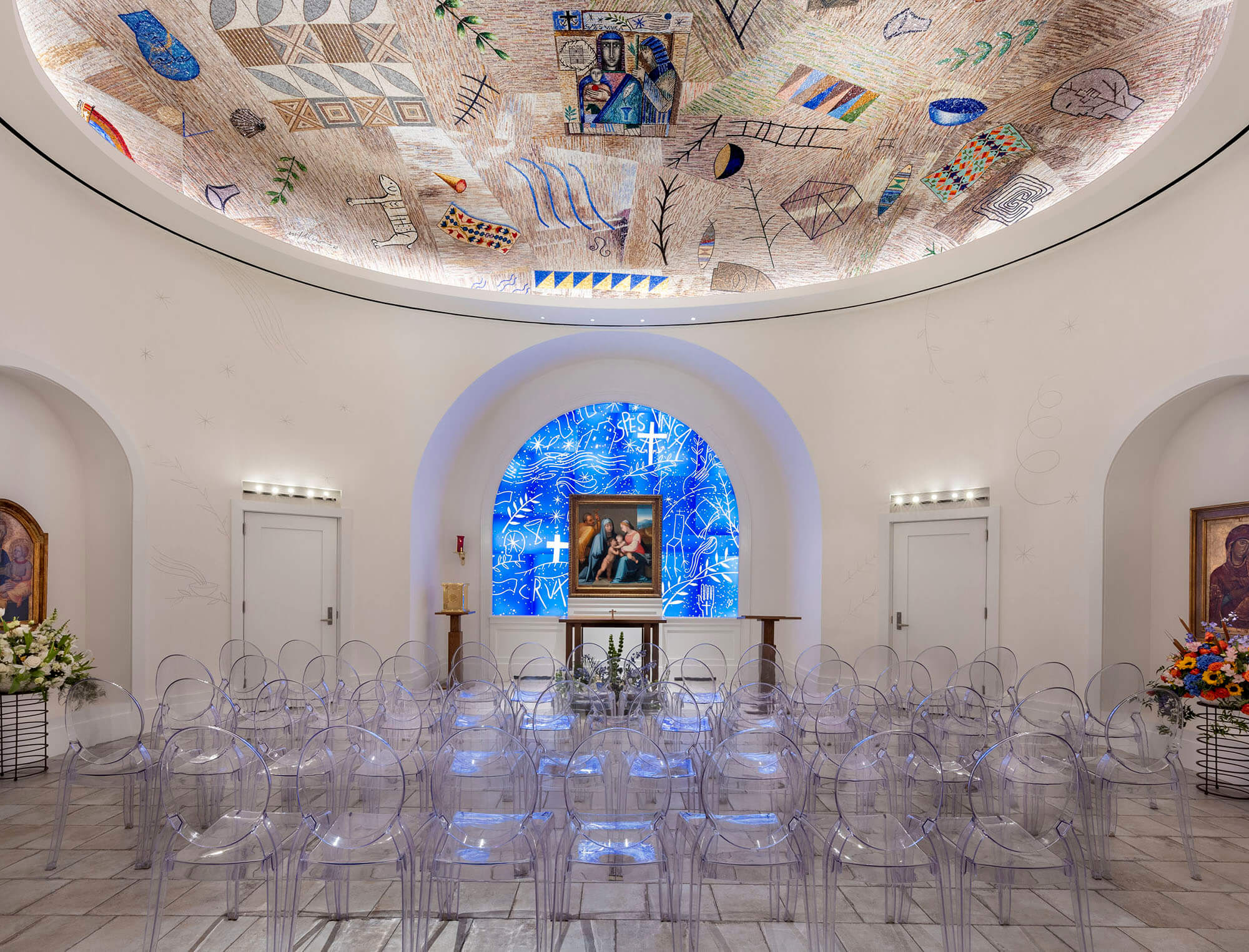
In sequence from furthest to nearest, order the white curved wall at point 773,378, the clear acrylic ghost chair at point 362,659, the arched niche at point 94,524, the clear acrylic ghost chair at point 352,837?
1. the clear acrylic ghost chair at point 362,659
2. the arched niche at point 94,524
3. the white curved wall at point 773,378
4. the clear acrylic ghost chair at point 352,837

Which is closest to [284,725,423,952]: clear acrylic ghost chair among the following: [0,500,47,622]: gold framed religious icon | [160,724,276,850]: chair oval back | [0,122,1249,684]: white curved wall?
[160,724,276,850]: chair oval back

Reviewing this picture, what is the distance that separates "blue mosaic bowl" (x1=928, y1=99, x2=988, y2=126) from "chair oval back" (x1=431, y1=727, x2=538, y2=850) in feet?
21.2

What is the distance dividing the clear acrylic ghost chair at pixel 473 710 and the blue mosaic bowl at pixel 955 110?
6.29 metres

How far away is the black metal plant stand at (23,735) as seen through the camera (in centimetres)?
599

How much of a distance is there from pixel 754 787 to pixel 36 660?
16.0ft

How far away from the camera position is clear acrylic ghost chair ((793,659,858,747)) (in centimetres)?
571

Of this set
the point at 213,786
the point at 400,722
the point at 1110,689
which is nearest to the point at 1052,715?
the point at 1110,689

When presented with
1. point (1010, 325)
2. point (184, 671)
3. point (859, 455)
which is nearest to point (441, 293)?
point (184, 671)

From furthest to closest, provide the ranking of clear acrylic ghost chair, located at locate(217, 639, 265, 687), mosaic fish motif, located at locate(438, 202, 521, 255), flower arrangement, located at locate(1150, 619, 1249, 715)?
mosaic fish motif, located at locate(438, 202, 521, 255) < clear acrylic ghost chair, located at locate(217, 639, 265, 687) < flower arrangement, located at locate(1150, 619, 1249, 715)

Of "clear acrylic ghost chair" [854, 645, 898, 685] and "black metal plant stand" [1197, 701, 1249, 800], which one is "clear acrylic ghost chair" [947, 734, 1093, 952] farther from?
"clear acrylic ghost chair" [854, 645, 898, 685]

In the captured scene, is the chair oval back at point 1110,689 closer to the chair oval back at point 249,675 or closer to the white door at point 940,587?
the white door at point 940,587

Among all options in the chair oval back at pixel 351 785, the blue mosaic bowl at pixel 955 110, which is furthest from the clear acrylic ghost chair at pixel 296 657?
the blue mosaic bowl at pixel 955 110

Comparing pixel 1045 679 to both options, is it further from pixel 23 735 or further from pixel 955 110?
pixel 23 735

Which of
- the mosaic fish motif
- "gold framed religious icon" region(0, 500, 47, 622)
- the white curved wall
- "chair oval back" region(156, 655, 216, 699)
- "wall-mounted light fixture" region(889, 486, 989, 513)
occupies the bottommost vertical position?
"chair oval back" region(156, 655, 216, 699)
